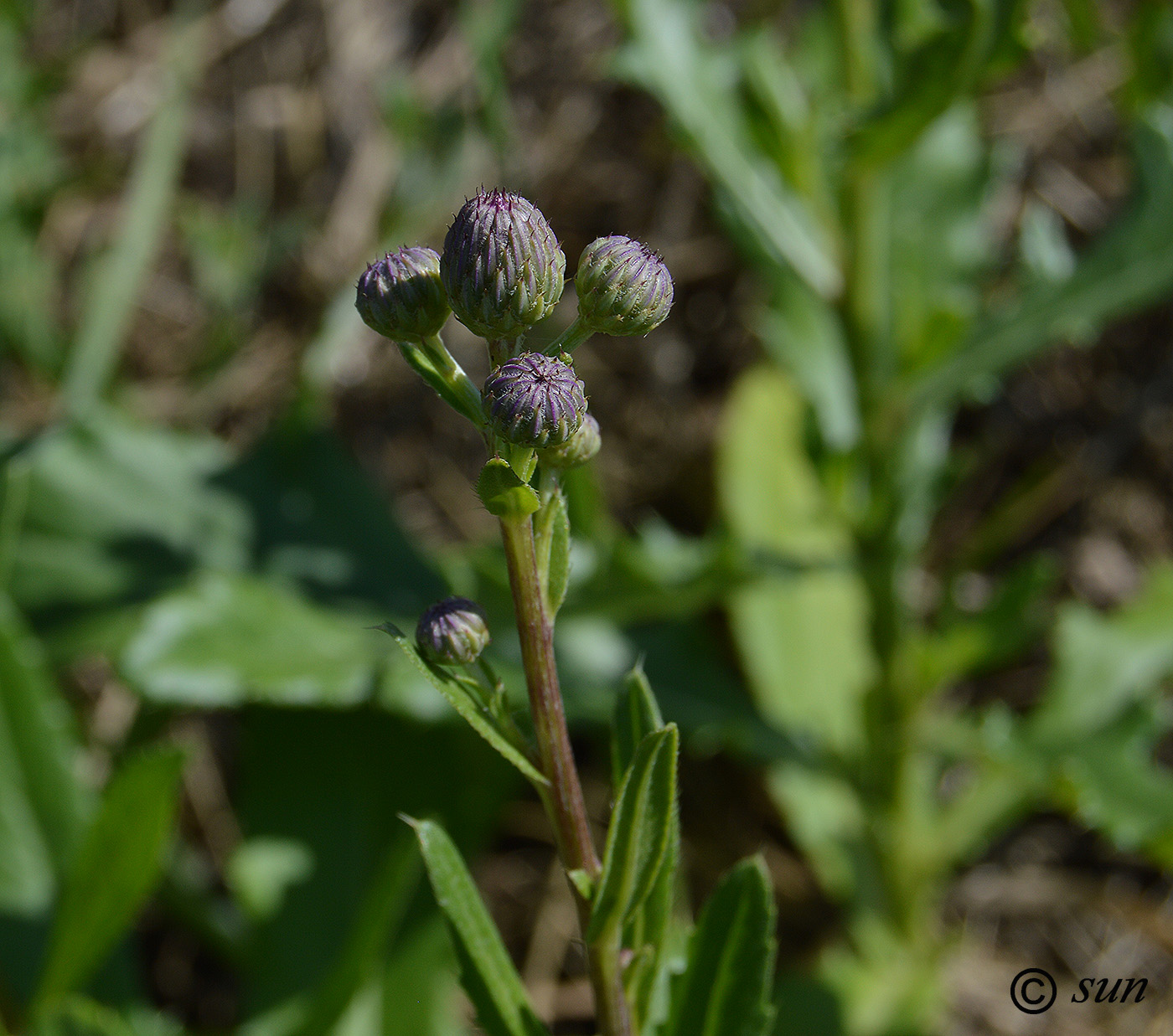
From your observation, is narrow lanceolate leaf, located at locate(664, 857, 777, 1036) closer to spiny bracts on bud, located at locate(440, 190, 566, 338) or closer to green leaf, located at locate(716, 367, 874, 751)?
spiny bracts on bud, located at locate(440, 190, 566, 338)

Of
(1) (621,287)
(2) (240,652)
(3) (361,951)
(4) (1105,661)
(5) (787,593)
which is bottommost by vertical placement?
(4) (1105,661)

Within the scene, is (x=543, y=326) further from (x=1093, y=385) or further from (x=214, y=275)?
(x=1093, y=385)

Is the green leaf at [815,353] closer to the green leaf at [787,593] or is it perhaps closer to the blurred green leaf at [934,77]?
the green leaf at [787,593]

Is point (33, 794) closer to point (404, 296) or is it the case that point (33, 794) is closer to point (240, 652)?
point (240, 652)

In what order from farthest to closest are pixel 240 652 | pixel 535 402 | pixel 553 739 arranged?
pixel 240 652 → pixel 553 739 → pixel 535 402

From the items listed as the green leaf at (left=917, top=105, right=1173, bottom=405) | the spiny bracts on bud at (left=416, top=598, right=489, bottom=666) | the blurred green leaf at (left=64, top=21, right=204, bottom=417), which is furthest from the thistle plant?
the blurred green leaf at (left=64, top=21, right=204, bottom=417)

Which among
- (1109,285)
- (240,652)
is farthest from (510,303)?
(1109,285)

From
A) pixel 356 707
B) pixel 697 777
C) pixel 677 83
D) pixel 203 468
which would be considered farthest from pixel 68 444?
pixel 697 777

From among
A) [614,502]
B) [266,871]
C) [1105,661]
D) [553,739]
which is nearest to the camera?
[553,739]
